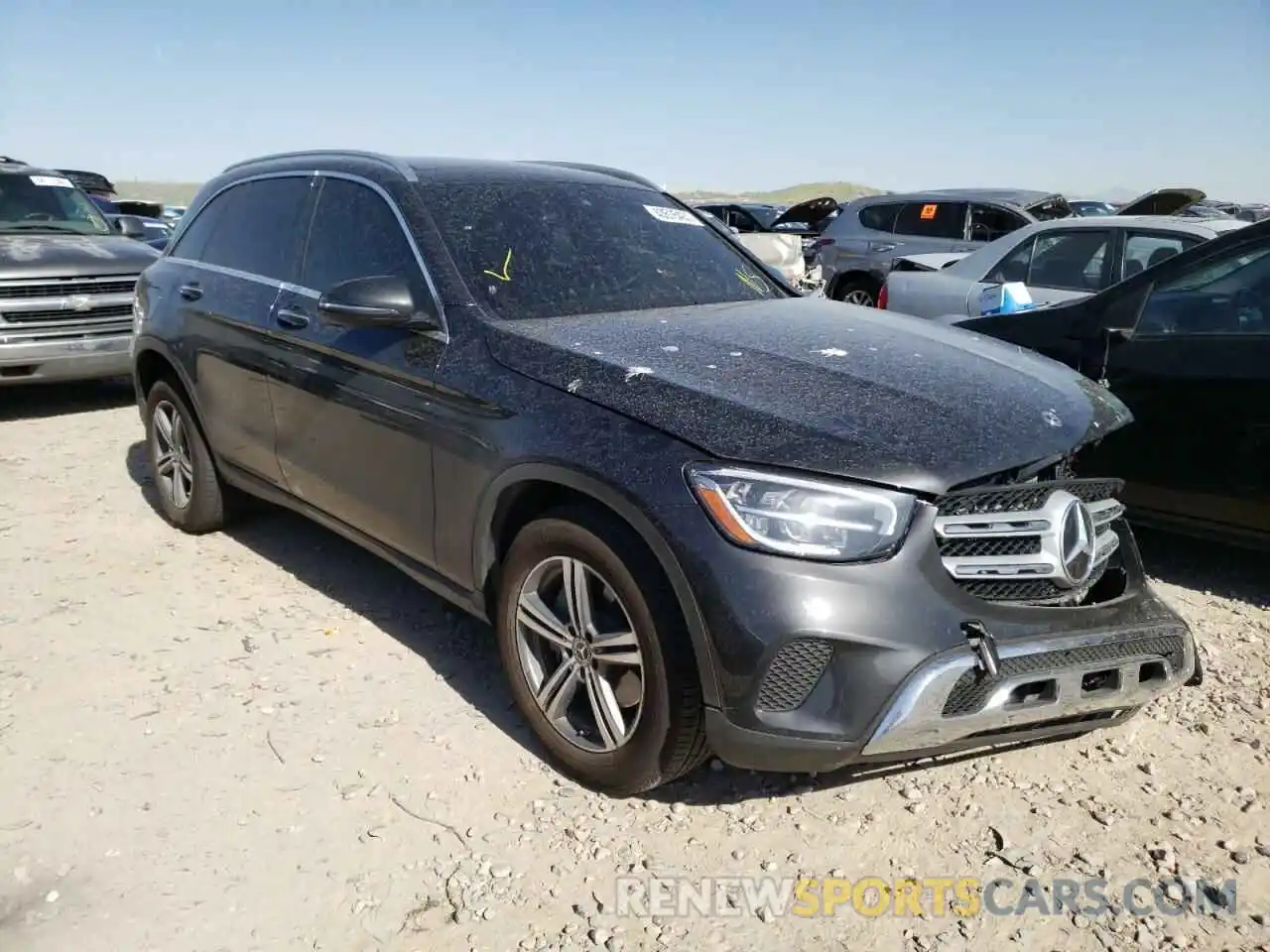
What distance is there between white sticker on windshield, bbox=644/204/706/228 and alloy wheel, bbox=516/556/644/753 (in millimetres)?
1780

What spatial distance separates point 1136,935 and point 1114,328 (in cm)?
272

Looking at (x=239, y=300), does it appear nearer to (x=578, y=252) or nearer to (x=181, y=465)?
(x=181, y=465)

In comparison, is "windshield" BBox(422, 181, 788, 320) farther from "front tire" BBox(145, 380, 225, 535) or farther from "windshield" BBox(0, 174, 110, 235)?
"windshield" BBox(0, 174, 110, 235)

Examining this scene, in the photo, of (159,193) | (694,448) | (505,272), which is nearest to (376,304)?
(505,272)

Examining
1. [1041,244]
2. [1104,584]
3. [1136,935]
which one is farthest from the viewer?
[1041,244]

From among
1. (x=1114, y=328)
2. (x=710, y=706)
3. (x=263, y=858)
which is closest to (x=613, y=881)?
(x=710, y=706)

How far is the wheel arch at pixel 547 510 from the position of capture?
95.0 inches

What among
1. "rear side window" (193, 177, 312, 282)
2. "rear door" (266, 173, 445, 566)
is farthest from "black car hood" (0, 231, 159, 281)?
"rear door" (266, 173, 445, 566)

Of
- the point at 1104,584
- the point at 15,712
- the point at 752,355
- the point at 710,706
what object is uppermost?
the point at 752,355

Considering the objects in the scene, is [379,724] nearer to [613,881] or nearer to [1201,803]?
[613,881]

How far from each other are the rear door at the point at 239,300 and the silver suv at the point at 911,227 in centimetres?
804

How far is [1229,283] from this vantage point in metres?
4.14

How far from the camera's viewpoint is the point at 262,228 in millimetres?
4332

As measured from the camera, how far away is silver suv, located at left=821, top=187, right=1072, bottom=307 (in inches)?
447
